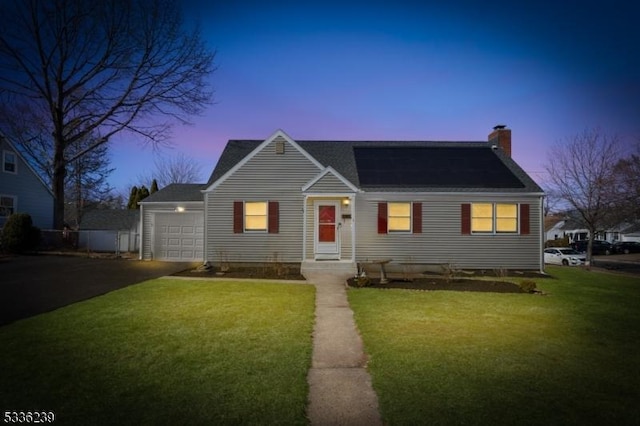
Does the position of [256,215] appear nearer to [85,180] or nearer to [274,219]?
[274,219]

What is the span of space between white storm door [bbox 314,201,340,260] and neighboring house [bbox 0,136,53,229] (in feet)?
68.1

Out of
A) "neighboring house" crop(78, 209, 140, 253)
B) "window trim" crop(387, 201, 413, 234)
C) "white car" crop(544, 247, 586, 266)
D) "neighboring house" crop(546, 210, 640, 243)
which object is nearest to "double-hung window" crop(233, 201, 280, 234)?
"window trim" crop(387, 201, 413, 234)

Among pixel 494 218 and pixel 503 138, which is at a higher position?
pixel 503 138

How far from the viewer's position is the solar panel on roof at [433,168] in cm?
1638

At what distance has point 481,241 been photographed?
16.0 metres

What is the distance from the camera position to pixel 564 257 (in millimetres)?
26141

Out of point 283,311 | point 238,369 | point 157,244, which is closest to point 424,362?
point 238,369

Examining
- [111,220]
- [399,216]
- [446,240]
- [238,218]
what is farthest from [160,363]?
[111,220]

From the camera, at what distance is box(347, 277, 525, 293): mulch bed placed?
11.3 meters

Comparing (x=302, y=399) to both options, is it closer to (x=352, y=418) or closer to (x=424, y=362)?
(x=352, y=418)

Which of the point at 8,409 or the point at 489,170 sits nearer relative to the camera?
the point at 8,409

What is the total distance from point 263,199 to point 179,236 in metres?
5.58

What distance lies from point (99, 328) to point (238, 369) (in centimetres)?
351

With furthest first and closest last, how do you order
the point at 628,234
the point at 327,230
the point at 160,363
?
the point at 628,234 → the point at 327,230 → the point at 160,363
